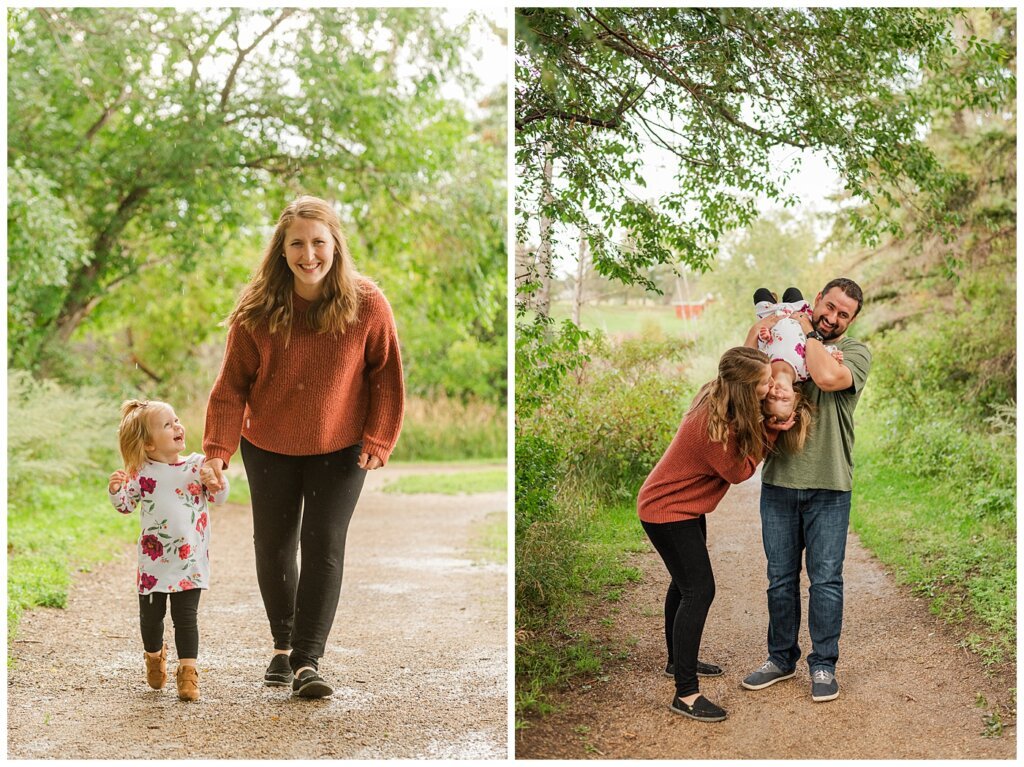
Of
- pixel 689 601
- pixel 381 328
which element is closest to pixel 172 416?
pixel 381 328

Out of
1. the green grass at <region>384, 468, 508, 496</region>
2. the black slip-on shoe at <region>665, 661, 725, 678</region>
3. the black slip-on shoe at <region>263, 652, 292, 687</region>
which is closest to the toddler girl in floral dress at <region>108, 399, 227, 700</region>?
the black slip-on shoe at <region>263, 652, 292, 687</region>

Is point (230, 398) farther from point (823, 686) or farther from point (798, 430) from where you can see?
point (823, 686)

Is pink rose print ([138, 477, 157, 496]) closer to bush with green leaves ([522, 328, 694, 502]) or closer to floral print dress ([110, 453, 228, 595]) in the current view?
floral print dress ([110, 453, 228, 595])

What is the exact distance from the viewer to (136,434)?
309 cm

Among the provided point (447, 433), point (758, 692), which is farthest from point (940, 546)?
point (447, 433)

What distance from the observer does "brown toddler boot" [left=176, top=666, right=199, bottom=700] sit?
3129 mm

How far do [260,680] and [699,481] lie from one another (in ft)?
5.10

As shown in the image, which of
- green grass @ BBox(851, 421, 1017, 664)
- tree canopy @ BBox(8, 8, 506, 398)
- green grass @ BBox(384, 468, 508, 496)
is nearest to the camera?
green grass @ BBox(851, 421, 1017, 664)

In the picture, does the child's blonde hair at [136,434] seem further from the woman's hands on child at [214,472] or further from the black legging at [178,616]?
the black legging at [178,616]

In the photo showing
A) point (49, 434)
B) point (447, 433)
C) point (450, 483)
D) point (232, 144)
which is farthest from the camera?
point (447, 433)

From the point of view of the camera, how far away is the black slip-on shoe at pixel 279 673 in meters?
3.27

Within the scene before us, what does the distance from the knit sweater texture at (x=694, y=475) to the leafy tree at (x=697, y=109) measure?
724mm

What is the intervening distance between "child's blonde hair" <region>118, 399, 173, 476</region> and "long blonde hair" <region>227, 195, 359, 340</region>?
37 cm

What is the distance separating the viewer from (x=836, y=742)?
3.02m
